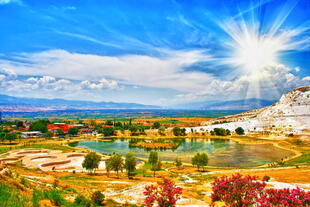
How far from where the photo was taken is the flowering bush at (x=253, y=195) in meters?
9.88

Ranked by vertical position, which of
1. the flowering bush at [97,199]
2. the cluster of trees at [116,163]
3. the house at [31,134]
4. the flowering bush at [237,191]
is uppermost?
the flowering bush at [237,191]

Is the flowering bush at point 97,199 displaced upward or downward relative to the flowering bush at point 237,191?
downward

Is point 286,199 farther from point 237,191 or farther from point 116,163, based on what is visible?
point 116,163

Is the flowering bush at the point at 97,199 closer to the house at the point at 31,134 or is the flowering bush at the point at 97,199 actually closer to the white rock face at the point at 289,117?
the white rock face at the point at 289,117

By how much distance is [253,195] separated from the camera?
35.5ft

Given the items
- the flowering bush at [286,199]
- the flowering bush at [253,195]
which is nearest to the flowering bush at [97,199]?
the flowering bush at [253,195]

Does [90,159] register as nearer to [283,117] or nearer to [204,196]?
[204,196]

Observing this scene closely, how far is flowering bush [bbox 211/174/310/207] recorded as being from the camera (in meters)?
9.88

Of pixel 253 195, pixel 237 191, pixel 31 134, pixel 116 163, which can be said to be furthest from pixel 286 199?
pixel 31 134

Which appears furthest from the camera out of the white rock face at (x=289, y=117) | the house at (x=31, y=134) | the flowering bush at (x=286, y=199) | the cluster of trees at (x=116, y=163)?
the house at (x=31, y=134)

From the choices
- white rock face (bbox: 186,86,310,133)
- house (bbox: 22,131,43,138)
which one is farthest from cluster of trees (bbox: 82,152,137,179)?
white rock face (bbox: 186,86,310,133)

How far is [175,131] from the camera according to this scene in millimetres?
152375

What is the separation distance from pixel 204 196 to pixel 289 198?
18.9 metres

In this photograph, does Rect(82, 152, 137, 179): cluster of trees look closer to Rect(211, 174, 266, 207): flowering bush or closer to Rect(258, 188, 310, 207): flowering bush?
Rect(211, 174, 266, 207): flowering bush
